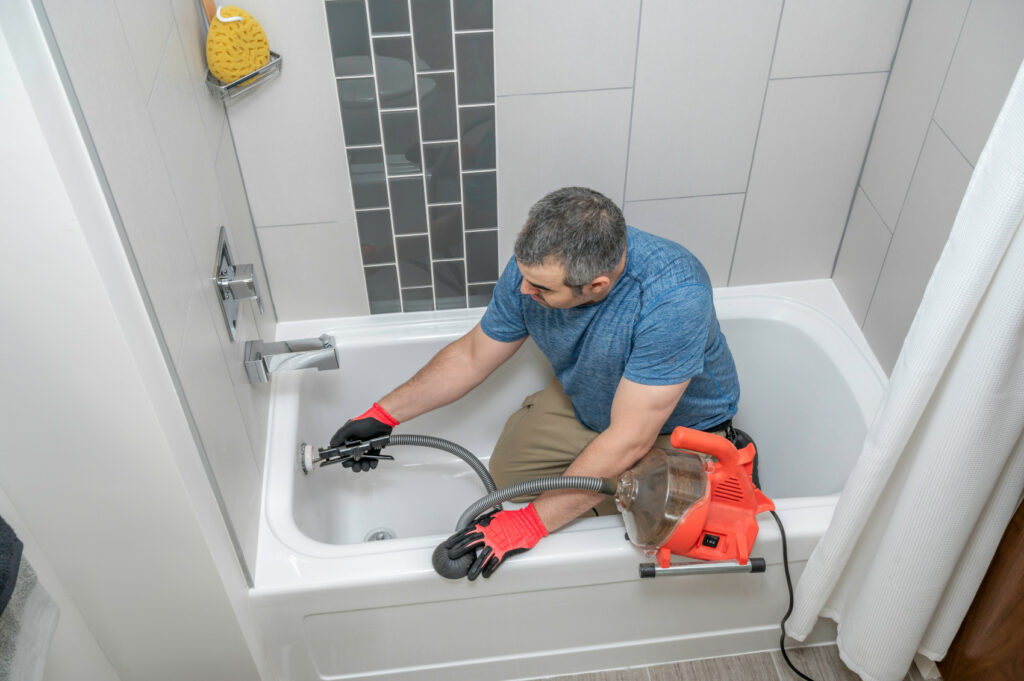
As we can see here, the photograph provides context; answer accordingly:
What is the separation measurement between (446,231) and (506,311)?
0.32 meters

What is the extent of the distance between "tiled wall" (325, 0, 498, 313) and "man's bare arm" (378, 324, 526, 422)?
0.26 m

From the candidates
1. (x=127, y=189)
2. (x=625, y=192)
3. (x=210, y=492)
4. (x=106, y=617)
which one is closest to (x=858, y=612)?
(x=625, y=192)

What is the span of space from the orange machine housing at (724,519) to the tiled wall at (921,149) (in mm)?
602

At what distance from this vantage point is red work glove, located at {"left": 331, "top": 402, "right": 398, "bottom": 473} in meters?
1.83

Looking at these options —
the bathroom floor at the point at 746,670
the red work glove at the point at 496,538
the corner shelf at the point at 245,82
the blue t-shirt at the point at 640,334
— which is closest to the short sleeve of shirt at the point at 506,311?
the blue t-shirt at the point at 640,334

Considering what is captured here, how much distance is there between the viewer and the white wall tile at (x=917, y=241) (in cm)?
164

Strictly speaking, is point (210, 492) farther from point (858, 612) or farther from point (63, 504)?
point (858, 612)

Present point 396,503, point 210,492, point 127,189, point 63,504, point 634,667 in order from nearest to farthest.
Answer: point 127,189, point 63,504, point 210,492, point 634,667, point 396,503

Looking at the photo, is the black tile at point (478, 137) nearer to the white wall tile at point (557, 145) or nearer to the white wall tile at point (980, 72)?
the white wall tile at point (557, 145)

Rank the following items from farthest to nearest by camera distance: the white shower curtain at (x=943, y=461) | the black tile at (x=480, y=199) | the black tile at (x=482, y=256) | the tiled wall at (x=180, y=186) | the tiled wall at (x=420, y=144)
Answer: the black tile at (x=482, y=256) → the black tile at (x=480, y=199) → the tiled wall at (x=420, y=144) → the white shower curtain at (x=943, y=461) → the tiled wall at (x=180, y=186)

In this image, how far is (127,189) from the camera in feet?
3.57

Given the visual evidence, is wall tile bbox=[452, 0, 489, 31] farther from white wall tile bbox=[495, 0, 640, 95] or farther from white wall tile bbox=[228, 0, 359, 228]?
white wall tile bbox=[228, 0, 359, 228]

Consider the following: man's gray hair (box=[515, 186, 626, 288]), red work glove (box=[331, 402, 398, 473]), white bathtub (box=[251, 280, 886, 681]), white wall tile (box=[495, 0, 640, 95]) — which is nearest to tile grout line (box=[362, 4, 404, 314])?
white bathtub (box=[251, 280, 886, 681])

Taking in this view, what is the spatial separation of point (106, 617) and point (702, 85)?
1.55 m
